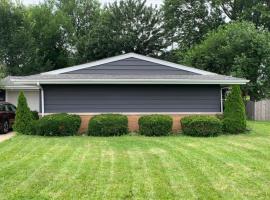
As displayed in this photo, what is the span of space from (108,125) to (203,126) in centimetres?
357

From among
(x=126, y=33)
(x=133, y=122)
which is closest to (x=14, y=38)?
(x=126, y=33)

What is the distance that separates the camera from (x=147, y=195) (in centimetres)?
638

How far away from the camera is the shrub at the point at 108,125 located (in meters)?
15.1

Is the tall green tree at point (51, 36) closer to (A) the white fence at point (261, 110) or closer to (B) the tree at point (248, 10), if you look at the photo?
(B) the tree at point (248, 10)

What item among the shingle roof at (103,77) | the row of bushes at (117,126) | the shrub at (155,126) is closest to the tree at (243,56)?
the shingle roof at (103,77)

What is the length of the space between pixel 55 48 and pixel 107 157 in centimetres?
3342

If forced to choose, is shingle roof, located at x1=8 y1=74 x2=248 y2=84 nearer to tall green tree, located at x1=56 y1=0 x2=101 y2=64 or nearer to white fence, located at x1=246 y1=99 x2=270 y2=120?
white fence, located at x1=246 y1=99 x2=270 y2=120

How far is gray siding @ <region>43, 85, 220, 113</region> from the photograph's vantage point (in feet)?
55.3

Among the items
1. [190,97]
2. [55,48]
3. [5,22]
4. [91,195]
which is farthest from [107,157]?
[55,48]

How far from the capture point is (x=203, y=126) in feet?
49.6

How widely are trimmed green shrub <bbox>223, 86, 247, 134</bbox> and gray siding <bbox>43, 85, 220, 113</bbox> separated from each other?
4.12 feet

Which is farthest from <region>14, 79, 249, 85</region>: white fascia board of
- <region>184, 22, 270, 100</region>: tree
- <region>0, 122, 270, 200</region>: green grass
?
<region>184, 22, 270, 100</region>: tree

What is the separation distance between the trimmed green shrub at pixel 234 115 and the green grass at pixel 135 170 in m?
2.99

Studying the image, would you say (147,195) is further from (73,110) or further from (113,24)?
(113,24)
